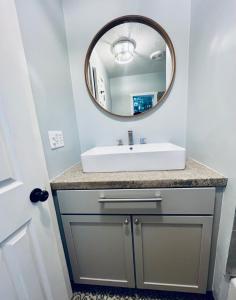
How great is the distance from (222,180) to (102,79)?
3.56ft

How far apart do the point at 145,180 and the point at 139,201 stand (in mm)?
122

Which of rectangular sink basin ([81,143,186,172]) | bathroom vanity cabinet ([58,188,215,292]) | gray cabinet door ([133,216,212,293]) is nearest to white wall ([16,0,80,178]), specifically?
rectangular sink basin ([81,143,186,172])

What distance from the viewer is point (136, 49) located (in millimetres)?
1106

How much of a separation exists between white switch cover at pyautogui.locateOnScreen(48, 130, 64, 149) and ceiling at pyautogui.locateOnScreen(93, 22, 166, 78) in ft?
2.12

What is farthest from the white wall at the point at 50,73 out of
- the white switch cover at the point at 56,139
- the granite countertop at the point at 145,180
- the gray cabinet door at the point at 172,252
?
the gray cabinet door at the point at 172,252

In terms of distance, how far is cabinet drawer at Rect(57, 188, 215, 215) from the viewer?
0.74 m

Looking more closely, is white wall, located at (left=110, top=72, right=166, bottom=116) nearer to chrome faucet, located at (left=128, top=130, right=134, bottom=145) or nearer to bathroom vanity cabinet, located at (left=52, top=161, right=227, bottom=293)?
chrome faucet, located at (left=128, top=130, right=134, bottom=145)

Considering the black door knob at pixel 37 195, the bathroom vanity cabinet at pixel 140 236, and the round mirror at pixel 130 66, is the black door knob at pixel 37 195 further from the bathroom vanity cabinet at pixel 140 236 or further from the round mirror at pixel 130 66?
the round mirror at pixel 130 66

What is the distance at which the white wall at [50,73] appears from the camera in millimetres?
735

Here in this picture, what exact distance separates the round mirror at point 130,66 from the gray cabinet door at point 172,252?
818 mm

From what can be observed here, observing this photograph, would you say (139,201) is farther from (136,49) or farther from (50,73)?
(136,49)

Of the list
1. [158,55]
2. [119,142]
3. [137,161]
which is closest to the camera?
[137,161]

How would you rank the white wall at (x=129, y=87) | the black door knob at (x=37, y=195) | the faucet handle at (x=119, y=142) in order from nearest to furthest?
1. the black door knob at (x=37, y=195)
2. the white wall at (x=129, y=87)
3. the faucet handle at (x=119, y=142)

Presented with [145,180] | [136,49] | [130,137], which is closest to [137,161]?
[145,180]
